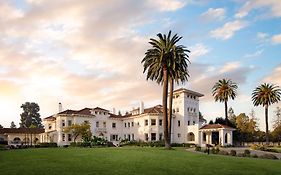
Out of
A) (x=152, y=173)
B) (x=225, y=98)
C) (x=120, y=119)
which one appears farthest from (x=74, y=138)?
(x=152, y=173)

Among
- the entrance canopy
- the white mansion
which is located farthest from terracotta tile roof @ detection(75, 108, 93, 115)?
the entrance canopy

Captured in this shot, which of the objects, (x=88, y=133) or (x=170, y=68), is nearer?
(x=170, y=68)

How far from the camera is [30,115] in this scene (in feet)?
461

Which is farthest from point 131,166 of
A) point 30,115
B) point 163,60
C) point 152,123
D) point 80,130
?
point 30,115

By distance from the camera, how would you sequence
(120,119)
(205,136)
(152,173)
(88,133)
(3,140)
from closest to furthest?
1. (152,173)
2. (88,133)
3. (205,136)
4. (120,119)
5. (3,140)

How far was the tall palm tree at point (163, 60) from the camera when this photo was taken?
167 feet

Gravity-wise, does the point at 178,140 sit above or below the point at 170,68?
below

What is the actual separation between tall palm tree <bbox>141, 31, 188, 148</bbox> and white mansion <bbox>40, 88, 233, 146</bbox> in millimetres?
23998

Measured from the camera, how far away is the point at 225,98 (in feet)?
265

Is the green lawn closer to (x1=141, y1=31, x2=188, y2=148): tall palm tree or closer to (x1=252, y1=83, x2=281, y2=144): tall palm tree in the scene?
(x1=141, y1=31, x2=188, y2=148): tall palm tree

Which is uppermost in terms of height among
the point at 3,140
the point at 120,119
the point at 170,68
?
the point at 170,68

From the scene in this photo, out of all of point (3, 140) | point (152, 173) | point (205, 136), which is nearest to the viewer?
point (152, 173)

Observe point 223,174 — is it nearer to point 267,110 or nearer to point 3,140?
point 267,110

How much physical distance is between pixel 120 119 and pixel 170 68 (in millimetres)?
38457
